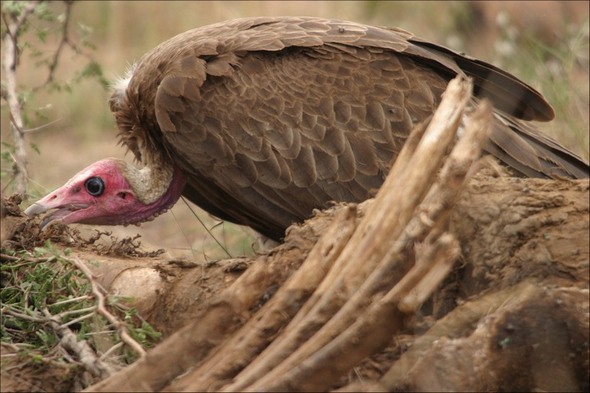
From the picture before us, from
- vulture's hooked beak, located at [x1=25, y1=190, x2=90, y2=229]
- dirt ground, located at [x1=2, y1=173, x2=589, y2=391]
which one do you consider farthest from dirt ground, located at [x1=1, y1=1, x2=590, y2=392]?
vulture's hooked beak, located at [x1=25, y1=190, x2=90, y2=229]

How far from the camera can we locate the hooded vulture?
5203mm

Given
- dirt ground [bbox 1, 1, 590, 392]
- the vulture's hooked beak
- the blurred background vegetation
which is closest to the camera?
dirt ground [bbox 1, 1, 590, 392]

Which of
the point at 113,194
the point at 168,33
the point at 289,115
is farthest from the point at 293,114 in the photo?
the point at 168,33

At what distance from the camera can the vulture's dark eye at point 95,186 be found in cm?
561

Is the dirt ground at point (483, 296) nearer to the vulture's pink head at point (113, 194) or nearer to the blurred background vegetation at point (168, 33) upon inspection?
the vulture's pink head at point (113, 194)

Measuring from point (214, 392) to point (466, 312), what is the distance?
84cm

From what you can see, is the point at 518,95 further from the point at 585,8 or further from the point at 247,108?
the point at 585,8

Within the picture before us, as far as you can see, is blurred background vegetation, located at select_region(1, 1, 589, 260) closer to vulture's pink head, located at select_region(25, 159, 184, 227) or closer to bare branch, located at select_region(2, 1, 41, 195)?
bare branch, located at select_region(2, 1, 41, 195)

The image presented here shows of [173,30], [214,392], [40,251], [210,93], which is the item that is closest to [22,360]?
[40,251]

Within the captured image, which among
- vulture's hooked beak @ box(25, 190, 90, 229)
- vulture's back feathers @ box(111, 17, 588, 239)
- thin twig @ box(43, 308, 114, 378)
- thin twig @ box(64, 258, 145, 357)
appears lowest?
thin twig @ box(43, 308, 114, 378)

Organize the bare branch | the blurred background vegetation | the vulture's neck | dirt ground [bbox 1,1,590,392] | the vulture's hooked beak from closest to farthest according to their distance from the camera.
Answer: dirt ground [bbox 1,1,590,392] < the vulture's hooked beak < the bare branch < the vulture's neck < the blurred background vegetation

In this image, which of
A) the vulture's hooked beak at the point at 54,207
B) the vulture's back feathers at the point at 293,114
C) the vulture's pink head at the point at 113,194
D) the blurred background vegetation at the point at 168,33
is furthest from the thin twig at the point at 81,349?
the blurred background vegetation at the point at 168,33

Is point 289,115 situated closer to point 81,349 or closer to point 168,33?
point 81,349

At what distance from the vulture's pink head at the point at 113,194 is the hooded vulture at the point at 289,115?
1 centimetres
